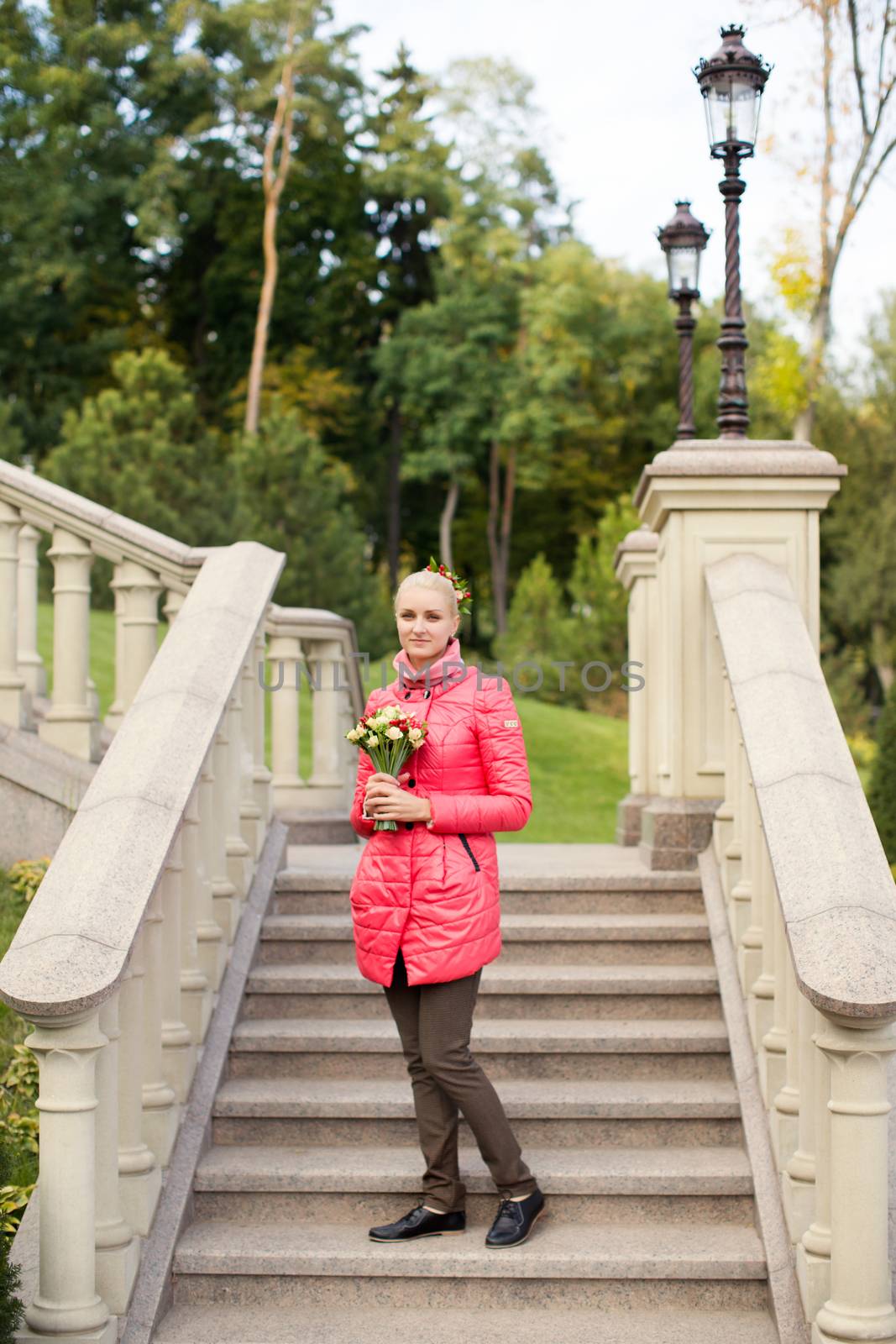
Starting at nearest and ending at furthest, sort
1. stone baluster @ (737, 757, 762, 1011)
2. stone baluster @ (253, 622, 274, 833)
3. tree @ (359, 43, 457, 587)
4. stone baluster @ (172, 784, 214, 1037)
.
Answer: stone baluster @ (172, 784, 214, 1037), stone baluster @ (737, 757, 762, 1011), stone baluster @ (253, 622, 274, 833), tree @ (359, 43, 457, 587)

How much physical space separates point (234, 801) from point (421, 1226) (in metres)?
1.67

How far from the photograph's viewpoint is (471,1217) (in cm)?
409

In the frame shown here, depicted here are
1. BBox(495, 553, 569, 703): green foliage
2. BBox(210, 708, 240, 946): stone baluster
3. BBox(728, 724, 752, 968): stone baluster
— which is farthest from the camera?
BBox(495, 553, 569, 703): green foliage

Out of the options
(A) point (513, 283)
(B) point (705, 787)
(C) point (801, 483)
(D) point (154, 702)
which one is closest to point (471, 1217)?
(D) point (154, 702)

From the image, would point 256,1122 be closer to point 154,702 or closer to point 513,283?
point 154,702

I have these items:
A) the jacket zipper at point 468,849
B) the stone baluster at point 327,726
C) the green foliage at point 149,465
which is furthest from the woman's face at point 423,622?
the green foliage at point 149,465

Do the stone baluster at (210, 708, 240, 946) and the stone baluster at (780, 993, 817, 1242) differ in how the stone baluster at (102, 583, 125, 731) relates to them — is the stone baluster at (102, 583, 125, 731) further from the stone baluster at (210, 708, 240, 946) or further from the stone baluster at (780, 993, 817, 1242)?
the stone baluster at (780, 993, 817, 1242)

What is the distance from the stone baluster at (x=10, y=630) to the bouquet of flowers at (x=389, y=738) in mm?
2754

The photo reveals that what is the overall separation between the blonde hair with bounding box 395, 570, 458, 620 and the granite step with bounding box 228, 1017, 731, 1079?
4.91 ft

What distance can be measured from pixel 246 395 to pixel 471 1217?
33211 mm

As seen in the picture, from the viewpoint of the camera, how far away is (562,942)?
5.14 meters

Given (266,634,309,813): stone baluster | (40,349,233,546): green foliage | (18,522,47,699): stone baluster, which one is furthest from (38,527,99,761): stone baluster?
(40,349,233,546): green foliage

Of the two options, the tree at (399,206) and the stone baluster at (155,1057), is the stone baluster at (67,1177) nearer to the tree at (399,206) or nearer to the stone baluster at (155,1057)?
the stone baluster at (155,1057)

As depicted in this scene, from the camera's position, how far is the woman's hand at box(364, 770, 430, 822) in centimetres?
375
